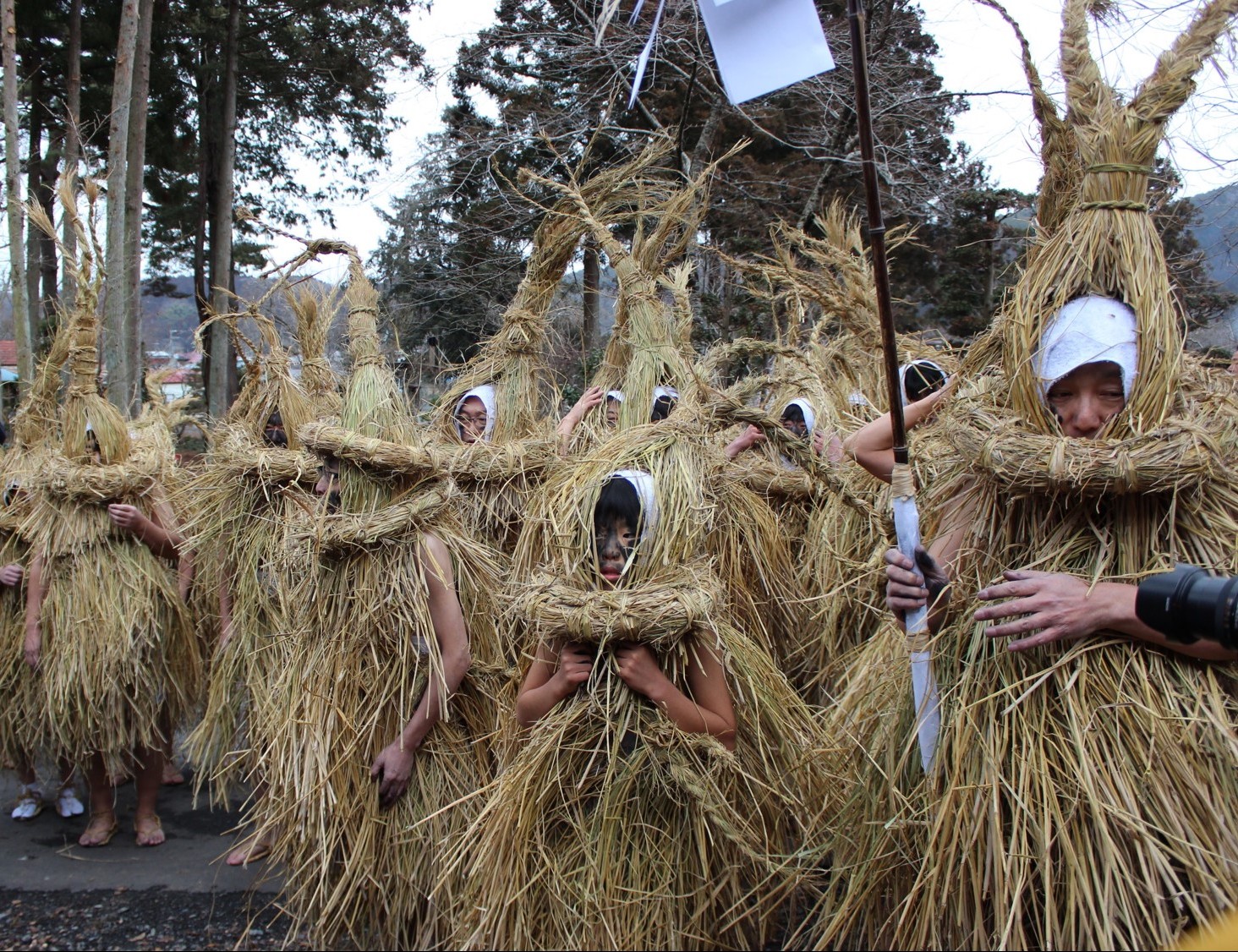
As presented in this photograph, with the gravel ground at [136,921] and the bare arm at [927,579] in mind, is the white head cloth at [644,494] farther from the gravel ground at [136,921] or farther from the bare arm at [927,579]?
the gravel ground at [136,921]

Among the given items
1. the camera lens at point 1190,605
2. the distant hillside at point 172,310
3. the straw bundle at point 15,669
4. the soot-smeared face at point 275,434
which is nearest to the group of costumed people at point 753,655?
the camera lens at point 1190,605

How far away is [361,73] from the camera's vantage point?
14359mm

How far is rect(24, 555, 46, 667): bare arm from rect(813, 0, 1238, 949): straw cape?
3559 mm

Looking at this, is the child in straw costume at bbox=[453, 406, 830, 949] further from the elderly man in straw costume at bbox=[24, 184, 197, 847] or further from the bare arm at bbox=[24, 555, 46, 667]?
the bare arm at bbox=[24, 555, 46, 667]

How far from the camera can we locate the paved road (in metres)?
3.81

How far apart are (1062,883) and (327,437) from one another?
210 centimetres

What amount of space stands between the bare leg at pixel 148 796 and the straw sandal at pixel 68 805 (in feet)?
1.71

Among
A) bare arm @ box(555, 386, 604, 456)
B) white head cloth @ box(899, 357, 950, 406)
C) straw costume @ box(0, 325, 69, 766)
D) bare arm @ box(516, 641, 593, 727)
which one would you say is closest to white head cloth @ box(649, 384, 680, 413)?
bare arm @ box(555, 386, 604, 456)

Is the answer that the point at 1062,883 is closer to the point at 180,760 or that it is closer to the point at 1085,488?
the point at 1085,488

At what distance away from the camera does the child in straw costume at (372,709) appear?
270 cm

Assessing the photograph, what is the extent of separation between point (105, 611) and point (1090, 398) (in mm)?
3834

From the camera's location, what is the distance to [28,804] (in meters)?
4.58

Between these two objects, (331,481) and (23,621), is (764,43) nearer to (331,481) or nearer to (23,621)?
(331,481)

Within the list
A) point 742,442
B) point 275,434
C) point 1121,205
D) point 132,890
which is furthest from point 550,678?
point 275,434
